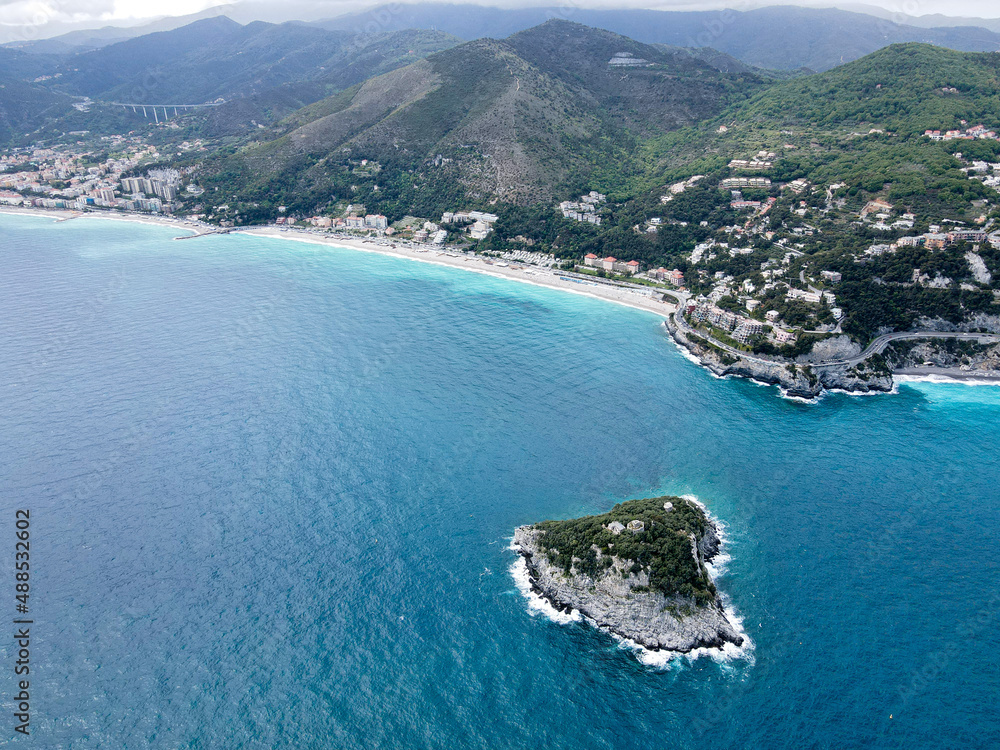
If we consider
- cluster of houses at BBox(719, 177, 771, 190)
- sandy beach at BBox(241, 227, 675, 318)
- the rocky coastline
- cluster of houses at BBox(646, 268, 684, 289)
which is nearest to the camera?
the rocky coastline

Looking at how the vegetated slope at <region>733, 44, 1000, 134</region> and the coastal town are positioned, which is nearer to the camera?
the coastal town

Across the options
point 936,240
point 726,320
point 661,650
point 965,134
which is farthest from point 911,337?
point 965,134

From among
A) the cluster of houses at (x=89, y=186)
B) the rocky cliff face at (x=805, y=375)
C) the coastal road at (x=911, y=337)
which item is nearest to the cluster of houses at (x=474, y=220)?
the rocky cliff face at (x=805, y=375)

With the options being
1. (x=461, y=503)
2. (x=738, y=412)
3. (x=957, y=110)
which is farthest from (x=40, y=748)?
(x=957, y=110)

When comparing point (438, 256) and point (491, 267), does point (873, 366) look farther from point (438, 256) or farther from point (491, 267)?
point (438, 256)

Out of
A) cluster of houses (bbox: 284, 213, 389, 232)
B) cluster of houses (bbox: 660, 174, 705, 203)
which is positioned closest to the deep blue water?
cluster of houses (bbox: 660, 174, 705, 203)

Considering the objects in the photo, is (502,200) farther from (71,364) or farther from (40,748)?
(40,748)

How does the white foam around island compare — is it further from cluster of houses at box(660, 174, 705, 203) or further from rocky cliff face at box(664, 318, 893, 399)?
cluster of houses at box(660, 174, 705, 203)
